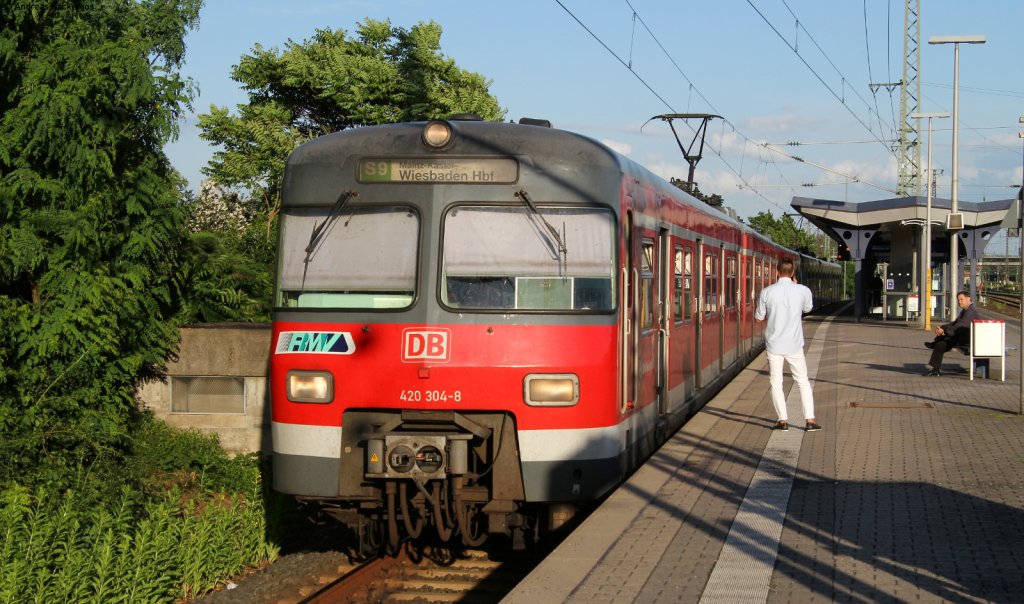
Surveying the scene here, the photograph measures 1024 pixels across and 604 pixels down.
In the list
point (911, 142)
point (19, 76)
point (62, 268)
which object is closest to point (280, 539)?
point (62, 268)

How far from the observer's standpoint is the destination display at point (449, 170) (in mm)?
7730

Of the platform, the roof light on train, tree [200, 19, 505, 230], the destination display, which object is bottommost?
the platform

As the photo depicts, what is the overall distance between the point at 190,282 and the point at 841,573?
12.4 m

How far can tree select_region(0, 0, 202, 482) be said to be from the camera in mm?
13234

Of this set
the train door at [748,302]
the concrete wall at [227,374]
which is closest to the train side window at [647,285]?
the concrete wall at [227,374]

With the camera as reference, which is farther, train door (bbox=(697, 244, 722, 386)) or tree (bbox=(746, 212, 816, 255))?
tree (bbox=(746, 212, 816, 255))

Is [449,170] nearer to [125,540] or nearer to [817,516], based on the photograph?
[817,516]

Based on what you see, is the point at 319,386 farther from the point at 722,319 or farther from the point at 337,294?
the point at 722,319

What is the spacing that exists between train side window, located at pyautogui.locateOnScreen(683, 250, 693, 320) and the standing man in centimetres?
74

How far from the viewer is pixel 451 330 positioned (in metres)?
7.53

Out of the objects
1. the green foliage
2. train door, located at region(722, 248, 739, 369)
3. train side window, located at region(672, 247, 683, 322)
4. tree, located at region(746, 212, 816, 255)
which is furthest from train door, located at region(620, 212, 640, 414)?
tree, located at region(746, 212, 816, 255)

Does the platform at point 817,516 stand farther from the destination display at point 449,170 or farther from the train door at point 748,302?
the train door at point 748,302

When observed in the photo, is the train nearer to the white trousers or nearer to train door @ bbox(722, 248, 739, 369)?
the white trousers

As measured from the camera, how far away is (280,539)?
12.0 meters
